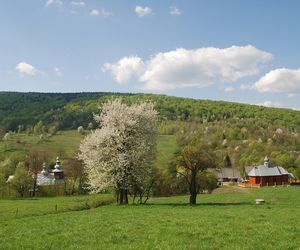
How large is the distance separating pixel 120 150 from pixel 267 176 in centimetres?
7283

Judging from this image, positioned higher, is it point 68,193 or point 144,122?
point 144,122

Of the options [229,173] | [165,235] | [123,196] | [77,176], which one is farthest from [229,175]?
[165,235]

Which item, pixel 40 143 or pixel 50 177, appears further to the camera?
pixel 40 143

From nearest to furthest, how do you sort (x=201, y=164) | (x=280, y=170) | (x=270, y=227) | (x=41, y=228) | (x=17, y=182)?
(x=270, y=227), (x=41, y=228), (x=201, y=164), (x=17, y=182), (x=280, y=170)

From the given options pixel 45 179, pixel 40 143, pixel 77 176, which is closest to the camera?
pixel 77 176

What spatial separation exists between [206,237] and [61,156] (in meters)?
138

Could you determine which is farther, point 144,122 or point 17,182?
point 17,182

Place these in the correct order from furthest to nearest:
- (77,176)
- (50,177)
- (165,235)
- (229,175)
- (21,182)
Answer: (229,175) → (50,177) → (77,176) → (21,182) → (165,235)

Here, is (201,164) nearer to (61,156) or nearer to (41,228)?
(41,228)

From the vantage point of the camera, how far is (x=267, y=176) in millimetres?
108875

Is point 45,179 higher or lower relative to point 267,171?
lower

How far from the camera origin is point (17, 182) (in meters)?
87.2

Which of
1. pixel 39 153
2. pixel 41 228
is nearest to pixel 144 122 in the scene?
pixel 41 228

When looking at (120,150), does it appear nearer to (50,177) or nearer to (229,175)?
(50,177)
